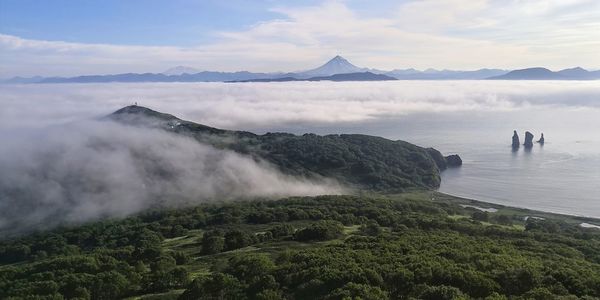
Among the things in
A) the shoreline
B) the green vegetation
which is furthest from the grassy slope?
the green vegetation

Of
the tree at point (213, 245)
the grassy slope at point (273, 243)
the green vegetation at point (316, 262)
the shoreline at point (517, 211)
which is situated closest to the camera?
the green vegetation at point (316, 262)

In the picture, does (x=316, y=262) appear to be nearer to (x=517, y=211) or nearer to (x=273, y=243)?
(x=273, y=243)

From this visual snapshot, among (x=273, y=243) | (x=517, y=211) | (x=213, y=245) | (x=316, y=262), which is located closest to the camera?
(x=316, y=262)

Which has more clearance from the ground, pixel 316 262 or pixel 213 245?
pixel 316 262

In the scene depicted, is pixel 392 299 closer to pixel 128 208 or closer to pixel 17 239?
pixel 17 239

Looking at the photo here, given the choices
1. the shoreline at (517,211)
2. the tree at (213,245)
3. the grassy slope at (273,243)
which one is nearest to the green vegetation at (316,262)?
the tree at (213,245)

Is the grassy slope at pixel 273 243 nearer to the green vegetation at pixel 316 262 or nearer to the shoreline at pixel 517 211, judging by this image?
the shoreline at pixel 517 211

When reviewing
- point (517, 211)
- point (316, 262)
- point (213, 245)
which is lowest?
point (517, 211)

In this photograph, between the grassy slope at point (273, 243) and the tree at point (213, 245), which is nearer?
the grassy slope at point (273, 243)

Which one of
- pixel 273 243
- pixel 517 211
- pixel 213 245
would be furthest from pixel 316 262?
pixel 517 211
